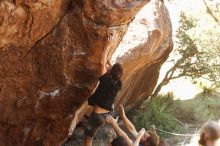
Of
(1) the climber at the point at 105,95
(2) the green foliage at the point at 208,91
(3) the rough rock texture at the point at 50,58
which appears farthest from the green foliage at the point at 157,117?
(1) the climber at the point at 105,95

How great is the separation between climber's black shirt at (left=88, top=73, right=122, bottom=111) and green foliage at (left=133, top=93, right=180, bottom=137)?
5905 millimetres

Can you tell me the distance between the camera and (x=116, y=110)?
40.8 feet

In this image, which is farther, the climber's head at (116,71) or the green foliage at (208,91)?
the green foliage at (208,91)

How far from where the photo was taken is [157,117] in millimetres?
13992

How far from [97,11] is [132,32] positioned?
11.4 feet

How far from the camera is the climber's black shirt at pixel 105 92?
7.51 metres

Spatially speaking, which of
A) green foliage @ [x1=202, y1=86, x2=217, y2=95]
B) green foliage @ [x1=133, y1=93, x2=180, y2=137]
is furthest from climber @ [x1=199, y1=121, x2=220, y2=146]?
green foliage @ [x1=202, y1=86, x2=217, y2=95]

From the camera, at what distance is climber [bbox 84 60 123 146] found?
751cm

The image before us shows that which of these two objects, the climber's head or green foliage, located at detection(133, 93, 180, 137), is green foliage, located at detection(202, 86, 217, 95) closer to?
green foliage, located at detection(133, 93, 180, 137)

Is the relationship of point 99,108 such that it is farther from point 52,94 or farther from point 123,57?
point 123,57

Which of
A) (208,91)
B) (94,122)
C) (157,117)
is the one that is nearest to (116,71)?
(94,122)

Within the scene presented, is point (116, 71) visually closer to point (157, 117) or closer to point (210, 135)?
point (210, 135)

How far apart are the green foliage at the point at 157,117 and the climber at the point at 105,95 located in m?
5.61

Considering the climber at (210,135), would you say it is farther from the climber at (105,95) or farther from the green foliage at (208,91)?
the green foliage at (208,91)
